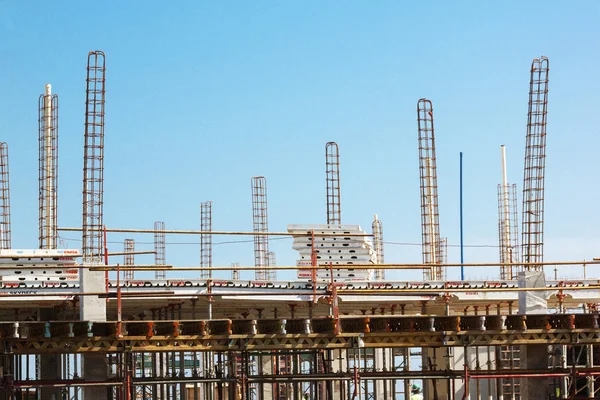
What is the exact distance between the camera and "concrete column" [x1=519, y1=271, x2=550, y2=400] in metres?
35.2

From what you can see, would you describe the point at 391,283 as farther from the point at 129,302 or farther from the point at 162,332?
Result: the point at 162,332

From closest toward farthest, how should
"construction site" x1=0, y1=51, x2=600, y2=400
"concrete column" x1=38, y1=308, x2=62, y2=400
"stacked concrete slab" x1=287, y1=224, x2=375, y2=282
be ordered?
1. "construction site" x1=0, y1=51, x2=600, y2=400
2. "concrete column" x1=38, y1=308, x2=62, y2=400
3. "stacked concrete slab" x1=287, y1=224, x2=375, y2=282

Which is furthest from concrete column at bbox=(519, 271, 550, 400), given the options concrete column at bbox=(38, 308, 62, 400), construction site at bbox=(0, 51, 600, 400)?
concrete column at bbox=(38, 308, 62, 400)

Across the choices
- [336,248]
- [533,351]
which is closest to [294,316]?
[336,248]

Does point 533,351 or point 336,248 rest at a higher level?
point 336,248

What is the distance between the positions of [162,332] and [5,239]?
30649mm

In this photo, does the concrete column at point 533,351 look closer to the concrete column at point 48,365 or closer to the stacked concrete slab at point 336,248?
the stacked concrete slab at point 336,248

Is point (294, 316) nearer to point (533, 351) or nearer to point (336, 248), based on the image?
point (336, 248)

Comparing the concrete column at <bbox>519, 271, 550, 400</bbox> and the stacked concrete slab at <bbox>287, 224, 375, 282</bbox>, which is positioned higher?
the stacked concrete slab at <bbox>287, 224, 375, 282</bbox>

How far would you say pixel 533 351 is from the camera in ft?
115

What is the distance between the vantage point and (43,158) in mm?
58094

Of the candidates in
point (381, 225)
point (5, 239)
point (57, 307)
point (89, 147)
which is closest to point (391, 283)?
point (57, 307)

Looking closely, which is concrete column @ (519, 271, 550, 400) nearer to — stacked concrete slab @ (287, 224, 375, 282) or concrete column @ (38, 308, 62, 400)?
stacked concrete slab @ (287, 224, 375, 282)

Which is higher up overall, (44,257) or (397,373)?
(44,257)
